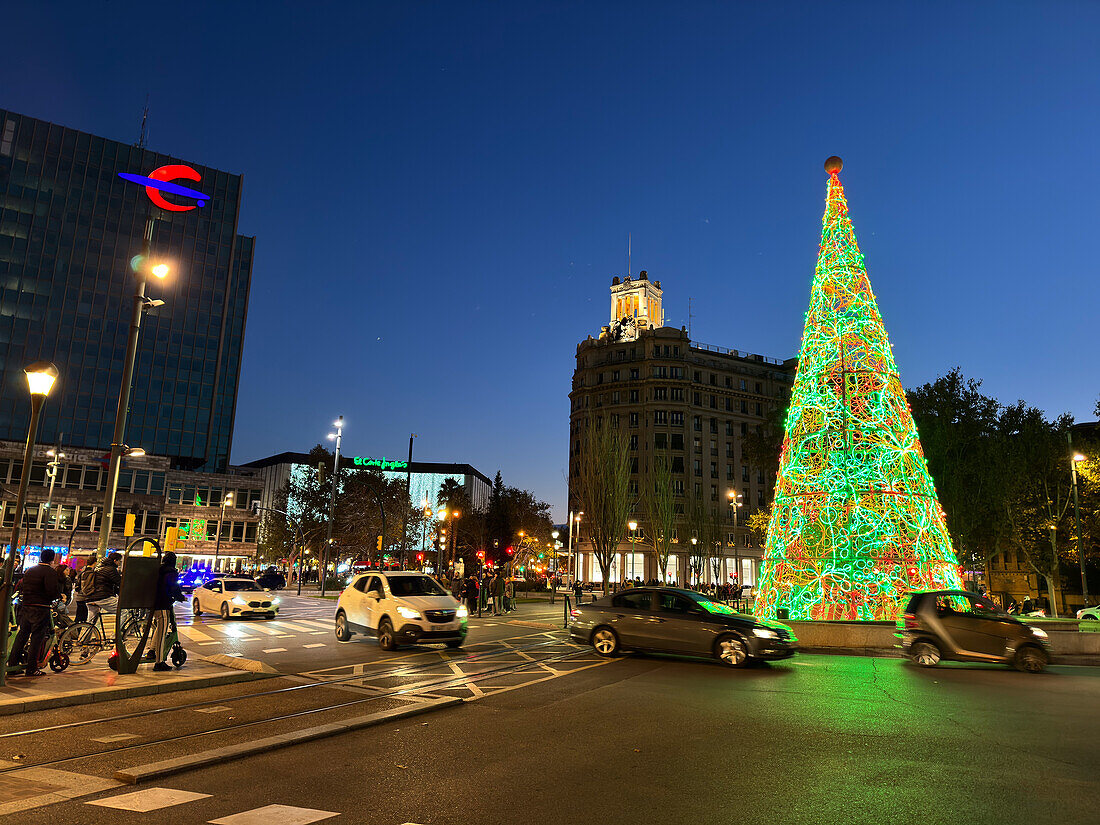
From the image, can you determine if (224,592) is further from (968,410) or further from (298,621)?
(968,410)

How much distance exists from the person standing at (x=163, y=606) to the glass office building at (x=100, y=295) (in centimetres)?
7745

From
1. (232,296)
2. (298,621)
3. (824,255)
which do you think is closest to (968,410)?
(824,255)

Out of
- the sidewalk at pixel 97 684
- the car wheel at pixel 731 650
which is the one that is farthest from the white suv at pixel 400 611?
the car wheel at pixel 731 650

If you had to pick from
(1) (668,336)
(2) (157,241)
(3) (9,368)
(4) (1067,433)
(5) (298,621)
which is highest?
(2) (157,241)

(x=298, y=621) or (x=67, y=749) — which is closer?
(x=67, y=749)

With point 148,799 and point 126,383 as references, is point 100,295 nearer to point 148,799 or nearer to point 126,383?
point 126,383

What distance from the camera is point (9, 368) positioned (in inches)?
3123

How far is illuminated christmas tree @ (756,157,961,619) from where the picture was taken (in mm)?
18297

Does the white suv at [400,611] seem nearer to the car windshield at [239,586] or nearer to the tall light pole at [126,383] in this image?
the tall light pole at [126,383]

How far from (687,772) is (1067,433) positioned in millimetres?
42236

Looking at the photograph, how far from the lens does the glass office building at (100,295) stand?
8119 centimetres

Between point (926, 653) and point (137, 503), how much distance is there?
72132 mm

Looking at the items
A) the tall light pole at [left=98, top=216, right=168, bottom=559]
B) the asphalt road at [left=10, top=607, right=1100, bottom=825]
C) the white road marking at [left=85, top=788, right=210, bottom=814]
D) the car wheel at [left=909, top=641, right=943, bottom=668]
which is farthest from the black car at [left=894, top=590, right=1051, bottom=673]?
the tall light pole at [left=98, top=216, right=168, bottom=559]

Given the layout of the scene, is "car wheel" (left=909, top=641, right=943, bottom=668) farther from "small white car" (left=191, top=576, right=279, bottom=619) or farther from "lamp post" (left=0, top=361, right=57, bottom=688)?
"small white car" (left=191, top=576, right=279, bottom=619)
